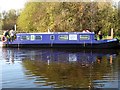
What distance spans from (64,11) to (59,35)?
614cm

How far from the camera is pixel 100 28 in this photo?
37875mm

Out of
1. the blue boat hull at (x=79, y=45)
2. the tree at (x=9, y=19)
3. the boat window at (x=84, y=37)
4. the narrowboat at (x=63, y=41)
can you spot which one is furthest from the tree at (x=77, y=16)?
the tree at (x=9, y=19)

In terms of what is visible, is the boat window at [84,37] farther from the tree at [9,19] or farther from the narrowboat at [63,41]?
the tree at [9,19]

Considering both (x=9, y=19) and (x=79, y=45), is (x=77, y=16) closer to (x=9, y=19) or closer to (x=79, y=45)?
(x=79, y=45)

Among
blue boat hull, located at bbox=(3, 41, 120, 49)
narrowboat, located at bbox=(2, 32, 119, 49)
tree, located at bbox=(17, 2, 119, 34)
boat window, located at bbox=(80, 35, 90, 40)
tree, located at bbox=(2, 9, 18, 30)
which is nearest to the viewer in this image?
blue boat hull, located at bbox=(3, 41, 120, 49)

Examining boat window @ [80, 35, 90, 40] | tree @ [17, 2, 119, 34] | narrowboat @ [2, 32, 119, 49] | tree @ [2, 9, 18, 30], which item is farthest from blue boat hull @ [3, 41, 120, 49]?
tree @ [2, 9, 18, 30]

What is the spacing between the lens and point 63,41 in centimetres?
3000

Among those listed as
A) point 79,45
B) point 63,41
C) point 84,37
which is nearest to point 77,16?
point 84,37

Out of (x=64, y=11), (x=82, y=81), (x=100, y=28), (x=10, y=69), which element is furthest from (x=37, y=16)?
(x=82, y=81)

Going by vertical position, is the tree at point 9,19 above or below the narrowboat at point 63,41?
above

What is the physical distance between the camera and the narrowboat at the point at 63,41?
94.6ft

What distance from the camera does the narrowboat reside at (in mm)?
28828

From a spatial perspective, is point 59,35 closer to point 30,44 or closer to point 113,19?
point 30,44

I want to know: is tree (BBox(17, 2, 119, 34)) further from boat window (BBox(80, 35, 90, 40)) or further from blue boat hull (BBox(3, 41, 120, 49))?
blue boat hull (BBox(3, 41, 120, 49))
